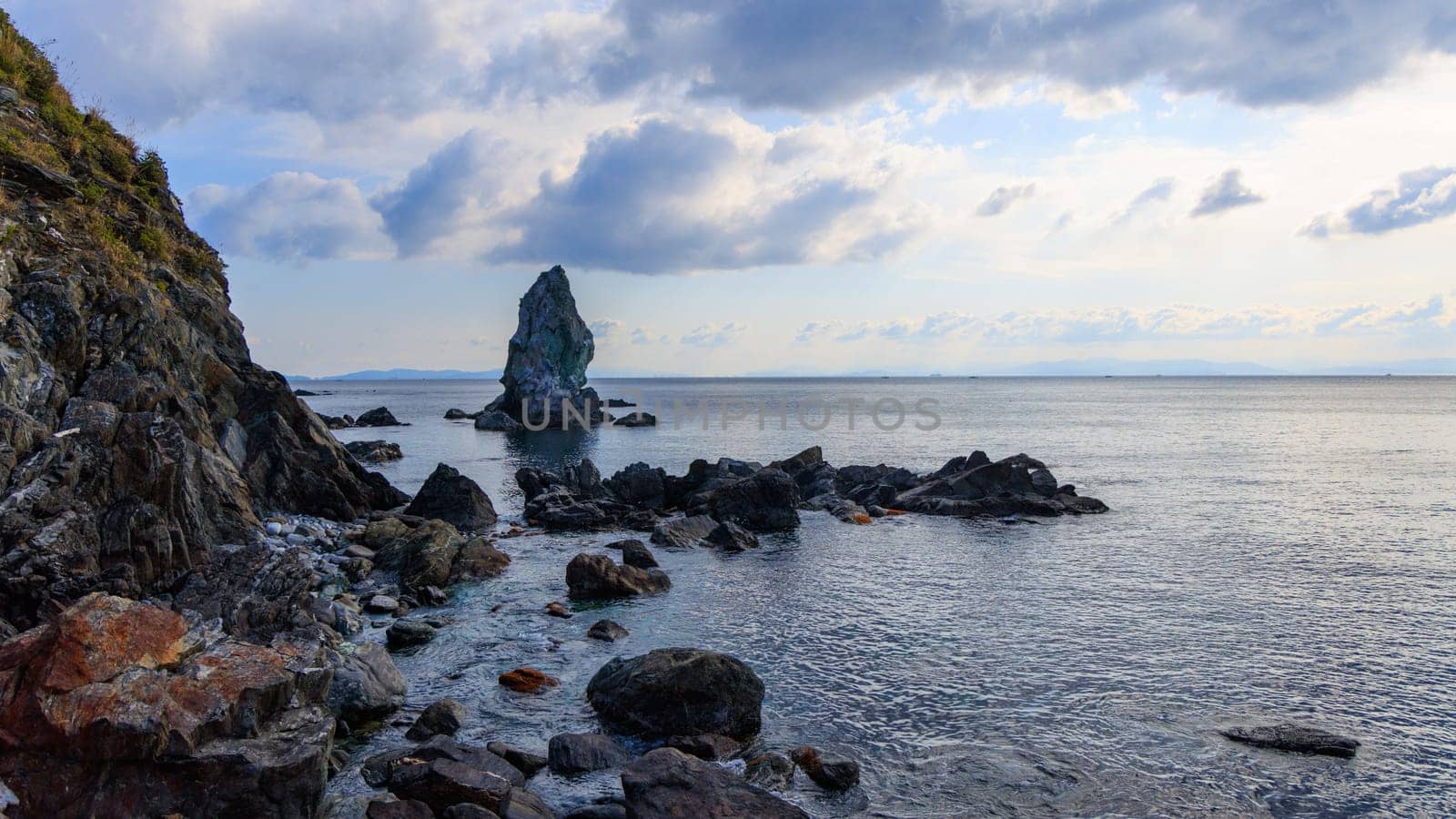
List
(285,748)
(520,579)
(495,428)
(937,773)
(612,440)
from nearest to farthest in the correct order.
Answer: (285,748) < (937,773) < (520,579) < (612,440) < (495,428)

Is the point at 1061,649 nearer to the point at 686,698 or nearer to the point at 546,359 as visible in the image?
the point at 686,698

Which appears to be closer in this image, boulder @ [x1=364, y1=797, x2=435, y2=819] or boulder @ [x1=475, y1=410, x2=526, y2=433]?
boulder @ [x1=364, y1=797, x2=435, y2=819]

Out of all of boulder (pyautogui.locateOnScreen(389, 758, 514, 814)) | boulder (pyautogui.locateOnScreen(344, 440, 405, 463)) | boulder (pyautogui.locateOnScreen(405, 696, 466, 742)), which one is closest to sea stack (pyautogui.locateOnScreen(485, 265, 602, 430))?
boulder (pyautogui.locateOnScreen(344, 440, 405, 463))

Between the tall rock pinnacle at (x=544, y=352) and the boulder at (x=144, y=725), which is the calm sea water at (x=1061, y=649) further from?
the tall rock pinnacle at (x=544, y=352)

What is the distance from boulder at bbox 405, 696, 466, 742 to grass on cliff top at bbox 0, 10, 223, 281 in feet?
67.1

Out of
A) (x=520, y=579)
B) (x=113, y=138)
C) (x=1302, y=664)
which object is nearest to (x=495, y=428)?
(x=113, y=138)

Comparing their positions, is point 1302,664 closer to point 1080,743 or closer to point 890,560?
point 1080,743

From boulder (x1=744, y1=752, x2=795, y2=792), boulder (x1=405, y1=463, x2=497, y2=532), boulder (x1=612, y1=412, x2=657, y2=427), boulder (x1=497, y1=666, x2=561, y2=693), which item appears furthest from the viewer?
boulder (x1=612, y1=412, x2=657, y2=427)

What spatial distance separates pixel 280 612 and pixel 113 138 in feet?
91.7

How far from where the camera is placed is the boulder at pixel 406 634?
65.8 ft

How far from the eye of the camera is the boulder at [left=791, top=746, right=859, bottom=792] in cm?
1325

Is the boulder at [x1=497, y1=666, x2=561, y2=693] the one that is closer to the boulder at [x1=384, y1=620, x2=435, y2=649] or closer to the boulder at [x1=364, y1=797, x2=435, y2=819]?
the boulder at [x1=384, y1=620, x2=435, y2=649]

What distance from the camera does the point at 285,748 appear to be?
35.3ft

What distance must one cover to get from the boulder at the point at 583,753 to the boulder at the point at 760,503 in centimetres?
2357
